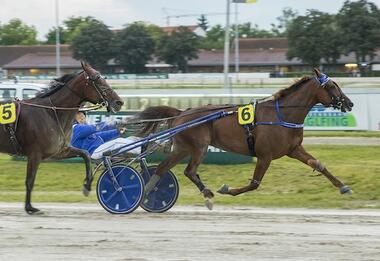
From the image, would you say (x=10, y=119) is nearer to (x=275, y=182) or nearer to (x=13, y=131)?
(x=13, y=131)

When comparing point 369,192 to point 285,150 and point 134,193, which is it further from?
point 134,193

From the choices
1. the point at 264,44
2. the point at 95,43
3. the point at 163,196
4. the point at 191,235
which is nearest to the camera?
the point at 191,235

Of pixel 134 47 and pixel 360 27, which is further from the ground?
pixel 360 27

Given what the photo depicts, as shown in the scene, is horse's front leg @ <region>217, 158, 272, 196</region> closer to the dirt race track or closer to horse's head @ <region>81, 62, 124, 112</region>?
the dirt race track

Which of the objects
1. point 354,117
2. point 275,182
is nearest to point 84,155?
point 275,182

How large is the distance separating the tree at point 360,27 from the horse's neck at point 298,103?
4551cm

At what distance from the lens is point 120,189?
9297 millimetres

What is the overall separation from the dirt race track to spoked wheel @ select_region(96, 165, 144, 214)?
0.16m

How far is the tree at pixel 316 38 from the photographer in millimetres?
55875

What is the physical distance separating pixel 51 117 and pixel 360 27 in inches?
1852

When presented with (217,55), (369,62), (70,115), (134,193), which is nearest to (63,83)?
(70,115)

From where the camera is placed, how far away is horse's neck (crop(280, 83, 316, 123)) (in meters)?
9.46

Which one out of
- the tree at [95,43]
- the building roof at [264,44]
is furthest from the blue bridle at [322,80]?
the building roof at [264,44]

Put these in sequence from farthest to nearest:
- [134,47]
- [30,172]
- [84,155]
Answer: [134,47]
[84,155]
[30,172]
